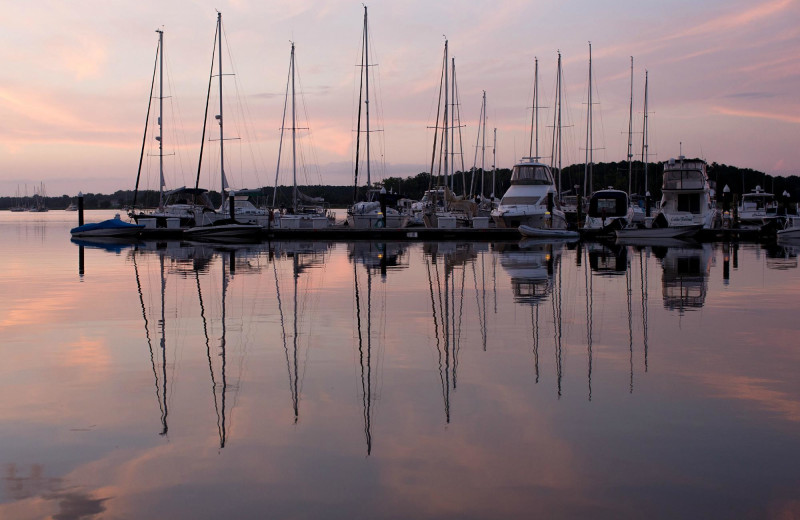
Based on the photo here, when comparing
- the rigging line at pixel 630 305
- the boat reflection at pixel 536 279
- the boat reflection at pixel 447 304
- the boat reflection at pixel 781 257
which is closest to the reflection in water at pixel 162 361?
the boat reflection at pixel 447 304

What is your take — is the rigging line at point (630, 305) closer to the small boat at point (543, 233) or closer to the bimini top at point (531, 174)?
the small boat at point (543, 233)

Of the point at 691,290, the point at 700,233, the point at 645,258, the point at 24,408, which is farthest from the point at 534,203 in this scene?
the point at 24,408

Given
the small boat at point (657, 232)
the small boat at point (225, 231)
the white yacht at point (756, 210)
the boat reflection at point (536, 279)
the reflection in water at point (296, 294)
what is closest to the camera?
the reflection in water at point (296, 294)

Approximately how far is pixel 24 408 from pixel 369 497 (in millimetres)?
4463

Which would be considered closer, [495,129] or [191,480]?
[191,480]

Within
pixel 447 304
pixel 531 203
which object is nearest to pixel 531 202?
pixel 531 203

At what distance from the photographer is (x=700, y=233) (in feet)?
154

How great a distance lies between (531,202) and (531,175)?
2355 millimetres

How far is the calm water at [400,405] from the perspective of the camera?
20.8 ft

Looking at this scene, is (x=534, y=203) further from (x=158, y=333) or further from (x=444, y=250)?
(x=158, y=333)

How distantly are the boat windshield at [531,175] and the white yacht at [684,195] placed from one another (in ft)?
23.9

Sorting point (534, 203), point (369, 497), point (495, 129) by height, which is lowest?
point (369, 497)

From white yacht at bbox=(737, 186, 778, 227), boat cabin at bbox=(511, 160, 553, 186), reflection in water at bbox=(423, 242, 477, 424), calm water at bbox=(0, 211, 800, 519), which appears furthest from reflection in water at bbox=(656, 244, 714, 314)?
white yacht at bbox=(737, 186, 778, 227)

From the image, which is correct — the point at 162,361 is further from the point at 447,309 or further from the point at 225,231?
the point at 225,231
